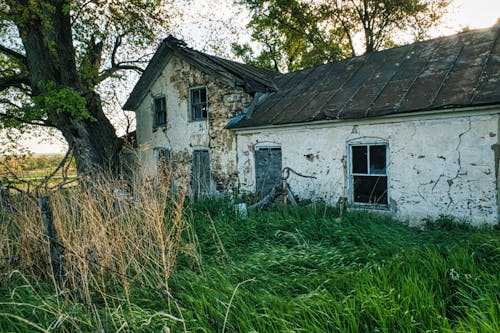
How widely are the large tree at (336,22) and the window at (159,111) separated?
1158 centimetres

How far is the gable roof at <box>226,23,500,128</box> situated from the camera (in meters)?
5.93

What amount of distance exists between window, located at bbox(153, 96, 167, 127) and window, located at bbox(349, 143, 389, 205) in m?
7.86

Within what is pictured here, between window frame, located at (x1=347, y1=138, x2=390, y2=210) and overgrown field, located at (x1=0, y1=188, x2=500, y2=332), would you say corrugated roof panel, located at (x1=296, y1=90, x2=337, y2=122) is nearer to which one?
window frame, located at (x1=347, y1=138, x2=390, y2=210)

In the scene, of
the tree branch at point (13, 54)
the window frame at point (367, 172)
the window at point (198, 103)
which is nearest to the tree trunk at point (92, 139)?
the tree branch at point (13, 54)

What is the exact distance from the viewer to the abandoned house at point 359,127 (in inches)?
227

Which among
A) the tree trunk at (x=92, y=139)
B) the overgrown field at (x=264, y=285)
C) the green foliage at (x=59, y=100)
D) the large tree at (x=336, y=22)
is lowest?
the overgrown field at (x=264, y=285)

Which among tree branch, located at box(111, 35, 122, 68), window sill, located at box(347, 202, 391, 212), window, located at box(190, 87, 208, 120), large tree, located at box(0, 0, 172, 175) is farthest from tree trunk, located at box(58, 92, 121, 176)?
window sill, located at box(347, 202, 391, 212)

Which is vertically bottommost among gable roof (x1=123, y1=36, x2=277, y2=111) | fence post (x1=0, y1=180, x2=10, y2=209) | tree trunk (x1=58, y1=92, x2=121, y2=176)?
fence post (x1=0, y1=180, x2=10, y2=209)

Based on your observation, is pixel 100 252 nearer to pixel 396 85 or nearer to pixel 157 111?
pixel 396 85

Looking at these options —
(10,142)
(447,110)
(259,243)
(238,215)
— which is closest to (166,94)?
(10,142)

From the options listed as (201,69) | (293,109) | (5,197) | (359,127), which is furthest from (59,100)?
(359,127)

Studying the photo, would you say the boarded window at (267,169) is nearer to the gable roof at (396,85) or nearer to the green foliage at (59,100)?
the gable roof at (396,85)

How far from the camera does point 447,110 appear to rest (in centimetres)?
571

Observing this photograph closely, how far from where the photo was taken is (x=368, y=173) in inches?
278
